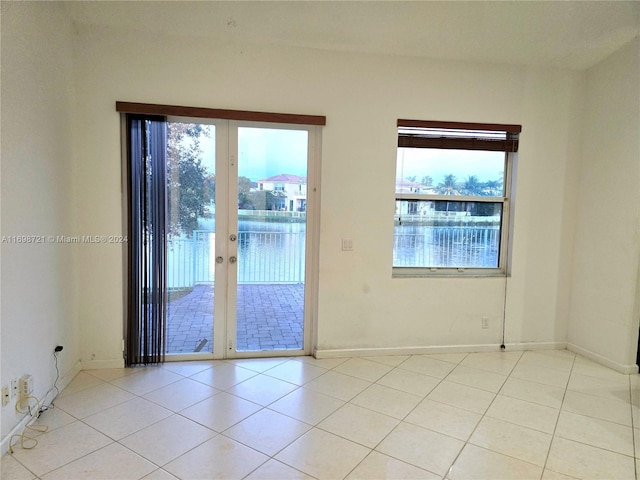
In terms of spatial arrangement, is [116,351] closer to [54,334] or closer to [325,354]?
[54,334]

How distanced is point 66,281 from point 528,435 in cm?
330

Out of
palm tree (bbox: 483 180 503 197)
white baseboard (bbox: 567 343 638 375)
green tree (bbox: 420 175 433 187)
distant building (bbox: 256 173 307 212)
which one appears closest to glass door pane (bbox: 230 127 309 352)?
distant building (bbox: 256 173 307 212)

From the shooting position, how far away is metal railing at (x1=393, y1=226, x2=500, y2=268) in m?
3.80

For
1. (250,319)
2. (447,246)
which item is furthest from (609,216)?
(250,319)

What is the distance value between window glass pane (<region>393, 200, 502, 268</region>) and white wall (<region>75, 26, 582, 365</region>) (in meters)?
0.22

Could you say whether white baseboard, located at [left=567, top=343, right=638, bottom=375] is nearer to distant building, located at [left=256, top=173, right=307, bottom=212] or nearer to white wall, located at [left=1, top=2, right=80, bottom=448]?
distant building, located at [left=256, top=173, right=307, bottom=212]

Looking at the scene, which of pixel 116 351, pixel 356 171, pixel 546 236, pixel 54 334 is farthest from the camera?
pixel 546 236

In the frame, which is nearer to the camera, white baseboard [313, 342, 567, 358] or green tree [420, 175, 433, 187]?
white baseboard [313, 342, 567, 358]

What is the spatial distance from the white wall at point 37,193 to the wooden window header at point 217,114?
463 millimetres

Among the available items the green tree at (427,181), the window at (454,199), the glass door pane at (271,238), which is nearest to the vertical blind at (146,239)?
the glass door pane at (271,238)

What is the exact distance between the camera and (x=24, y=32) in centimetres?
222

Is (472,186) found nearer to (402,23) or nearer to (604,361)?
(402,23)

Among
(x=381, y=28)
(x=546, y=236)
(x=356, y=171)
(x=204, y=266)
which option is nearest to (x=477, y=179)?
(x=546, y=236)

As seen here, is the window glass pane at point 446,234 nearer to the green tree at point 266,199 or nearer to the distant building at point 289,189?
the distant building at point 289,189
